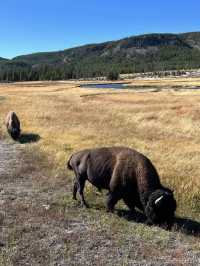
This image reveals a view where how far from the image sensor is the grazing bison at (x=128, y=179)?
9867 mm

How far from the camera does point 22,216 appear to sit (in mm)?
11133

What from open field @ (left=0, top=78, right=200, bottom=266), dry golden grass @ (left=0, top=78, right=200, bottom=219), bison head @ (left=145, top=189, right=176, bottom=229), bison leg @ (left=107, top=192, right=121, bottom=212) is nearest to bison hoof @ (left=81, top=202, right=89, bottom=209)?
open field @ (left=0, top=78, right=200, bottom=266)

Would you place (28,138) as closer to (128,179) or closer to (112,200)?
(112,200)

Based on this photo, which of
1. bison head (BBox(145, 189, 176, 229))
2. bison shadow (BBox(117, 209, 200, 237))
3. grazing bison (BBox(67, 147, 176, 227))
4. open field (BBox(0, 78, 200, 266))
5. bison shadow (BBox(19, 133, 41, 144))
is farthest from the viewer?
bison shadow (BBox(19, 133, 41, 144))

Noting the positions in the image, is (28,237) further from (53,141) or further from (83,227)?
(53,141)

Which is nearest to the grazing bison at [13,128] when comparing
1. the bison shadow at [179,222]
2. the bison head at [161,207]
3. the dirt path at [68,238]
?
the dirt path at [68,238]

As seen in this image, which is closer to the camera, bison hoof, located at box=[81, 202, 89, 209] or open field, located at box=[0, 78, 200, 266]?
open field, located at box=[0, 78, 200, 266]

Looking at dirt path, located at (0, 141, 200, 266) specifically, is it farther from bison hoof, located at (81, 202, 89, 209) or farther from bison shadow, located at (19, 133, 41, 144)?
bison shadow, located at (19, 133, 41, 144)

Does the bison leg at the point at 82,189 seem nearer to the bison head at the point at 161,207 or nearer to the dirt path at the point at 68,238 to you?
the dirt path at the point at 68,238

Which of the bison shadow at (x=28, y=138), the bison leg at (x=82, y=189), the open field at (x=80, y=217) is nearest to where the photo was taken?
the open field at (x=80, y=217)

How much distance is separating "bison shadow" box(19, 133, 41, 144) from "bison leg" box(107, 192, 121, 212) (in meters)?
12.8

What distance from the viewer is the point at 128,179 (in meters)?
10.5

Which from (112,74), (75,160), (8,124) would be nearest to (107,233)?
(75,160)

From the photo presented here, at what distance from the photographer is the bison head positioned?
31.7 ft
